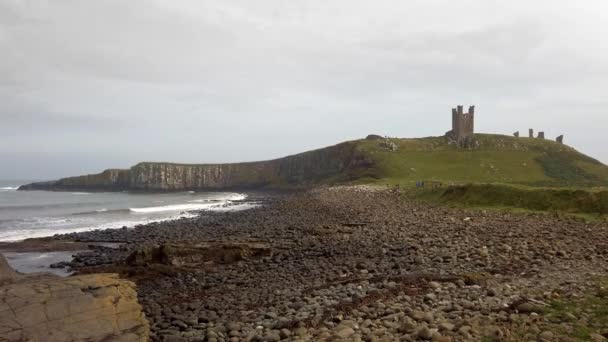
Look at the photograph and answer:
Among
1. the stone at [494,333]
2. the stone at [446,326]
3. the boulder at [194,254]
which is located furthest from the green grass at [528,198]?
the stone at [446,326]

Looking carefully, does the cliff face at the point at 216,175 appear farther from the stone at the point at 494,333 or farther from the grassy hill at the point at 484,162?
the stone at the point at 494,333

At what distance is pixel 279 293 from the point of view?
14.3 meters

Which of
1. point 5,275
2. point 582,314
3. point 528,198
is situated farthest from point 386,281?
point 528,198

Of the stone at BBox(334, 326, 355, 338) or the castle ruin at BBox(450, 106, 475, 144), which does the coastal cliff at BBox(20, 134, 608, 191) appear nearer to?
the castle ruin at BBox(450, 106, 475, 144)

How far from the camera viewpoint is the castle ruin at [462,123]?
103 m

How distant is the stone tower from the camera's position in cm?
10344

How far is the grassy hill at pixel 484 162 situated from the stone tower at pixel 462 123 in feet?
10.2

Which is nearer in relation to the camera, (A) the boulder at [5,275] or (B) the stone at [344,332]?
(B) the stone at [344,332]

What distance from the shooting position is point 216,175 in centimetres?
14325

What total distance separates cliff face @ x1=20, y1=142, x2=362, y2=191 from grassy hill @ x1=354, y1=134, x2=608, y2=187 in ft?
54.3

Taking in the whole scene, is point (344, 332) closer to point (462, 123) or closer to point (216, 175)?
point (462, 123)

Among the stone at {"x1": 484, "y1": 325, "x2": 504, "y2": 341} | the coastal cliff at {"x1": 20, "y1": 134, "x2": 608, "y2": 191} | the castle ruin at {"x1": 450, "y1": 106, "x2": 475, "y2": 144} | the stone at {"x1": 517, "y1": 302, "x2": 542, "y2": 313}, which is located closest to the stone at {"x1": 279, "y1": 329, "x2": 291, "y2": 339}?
the stone at {"x1": 484, "y1": 325, "x2": 504, "y2": 341}

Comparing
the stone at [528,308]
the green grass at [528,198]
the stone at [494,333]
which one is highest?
the green grass at [528,198]

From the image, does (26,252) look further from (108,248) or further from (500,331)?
(500,331)
